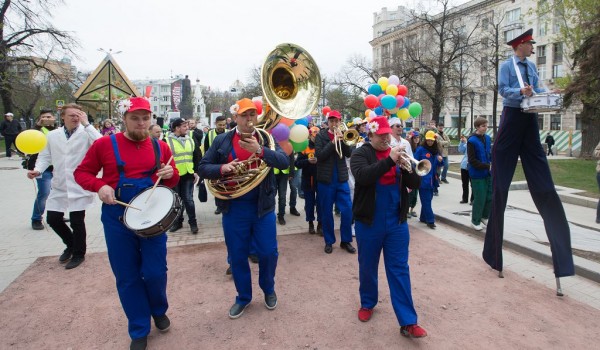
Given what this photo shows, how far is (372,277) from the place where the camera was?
141 inches

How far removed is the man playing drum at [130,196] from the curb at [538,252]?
4796mm

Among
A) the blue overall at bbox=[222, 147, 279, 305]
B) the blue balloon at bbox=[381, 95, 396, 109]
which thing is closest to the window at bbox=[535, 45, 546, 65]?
the blue balloon at bbox=[381, 95, 396, 109]

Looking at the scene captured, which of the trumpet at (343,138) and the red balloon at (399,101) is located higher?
the red balloon at (399,101)

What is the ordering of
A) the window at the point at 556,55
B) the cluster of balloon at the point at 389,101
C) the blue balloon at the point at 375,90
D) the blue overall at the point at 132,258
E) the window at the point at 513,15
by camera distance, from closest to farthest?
the blue overall at the point at 132,258, the cluster of balloon at the point at 389,101, the blue balloon at the point at 375,90, the window at the point at 556,55, the window at the point at 513,15

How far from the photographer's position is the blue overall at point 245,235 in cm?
366

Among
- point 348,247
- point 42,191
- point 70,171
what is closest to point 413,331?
point 348,247

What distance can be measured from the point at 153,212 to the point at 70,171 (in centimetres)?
267

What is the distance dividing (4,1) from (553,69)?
51722 millimetres

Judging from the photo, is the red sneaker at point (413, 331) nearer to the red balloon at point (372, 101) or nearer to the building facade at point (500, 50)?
the red balloon at point (372, 101)

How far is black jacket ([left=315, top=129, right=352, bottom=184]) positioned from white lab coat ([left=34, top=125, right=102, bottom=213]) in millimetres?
3059

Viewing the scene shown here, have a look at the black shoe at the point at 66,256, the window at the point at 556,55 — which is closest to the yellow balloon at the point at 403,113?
the black shoe at the point at 66,256

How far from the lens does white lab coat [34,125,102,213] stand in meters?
A: 4.91

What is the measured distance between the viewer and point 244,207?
3.66 m

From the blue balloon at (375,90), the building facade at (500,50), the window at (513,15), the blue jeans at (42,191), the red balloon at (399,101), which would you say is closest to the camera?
the blue jeans at (42,191)
